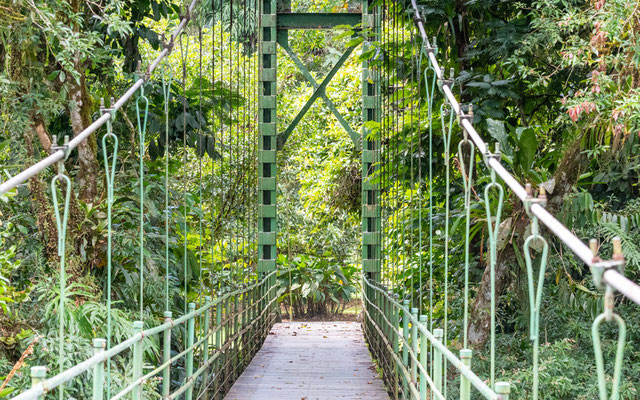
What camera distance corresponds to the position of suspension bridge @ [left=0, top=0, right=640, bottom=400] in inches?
71.9

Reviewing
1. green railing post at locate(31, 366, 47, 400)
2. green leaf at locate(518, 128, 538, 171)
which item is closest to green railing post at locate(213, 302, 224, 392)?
green leaf at locate(518, 128, 538, 171)

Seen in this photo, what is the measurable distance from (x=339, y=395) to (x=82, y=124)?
212 cm

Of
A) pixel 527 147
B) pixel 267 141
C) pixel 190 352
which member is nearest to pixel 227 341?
pixel 190 352

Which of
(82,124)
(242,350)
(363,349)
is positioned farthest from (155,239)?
(363,349)

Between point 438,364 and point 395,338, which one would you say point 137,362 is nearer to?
point 438,364

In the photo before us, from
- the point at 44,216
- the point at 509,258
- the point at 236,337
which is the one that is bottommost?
the point at 236,337

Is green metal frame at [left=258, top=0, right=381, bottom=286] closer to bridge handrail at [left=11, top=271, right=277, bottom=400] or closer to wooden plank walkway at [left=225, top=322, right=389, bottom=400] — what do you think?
wooden plank walkway at [left=225, top=322, right=389, bottom=400]

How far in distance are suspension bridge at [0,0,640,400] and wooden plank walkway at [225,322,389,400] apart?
17 millimetres

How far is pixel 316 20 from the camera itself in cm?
814

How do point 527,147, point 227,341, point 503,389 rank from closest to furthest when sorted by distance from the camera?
point 503,389 → point 527,147 → point 227,341

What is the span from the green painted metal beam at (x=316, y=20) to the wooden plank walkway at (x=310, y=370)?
125 inches

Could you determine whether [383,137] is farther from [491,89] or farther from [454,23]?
[491,89]

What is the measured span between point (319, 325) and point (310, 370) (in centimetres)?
301

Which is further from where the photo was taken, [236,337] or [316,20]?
[316,20]
